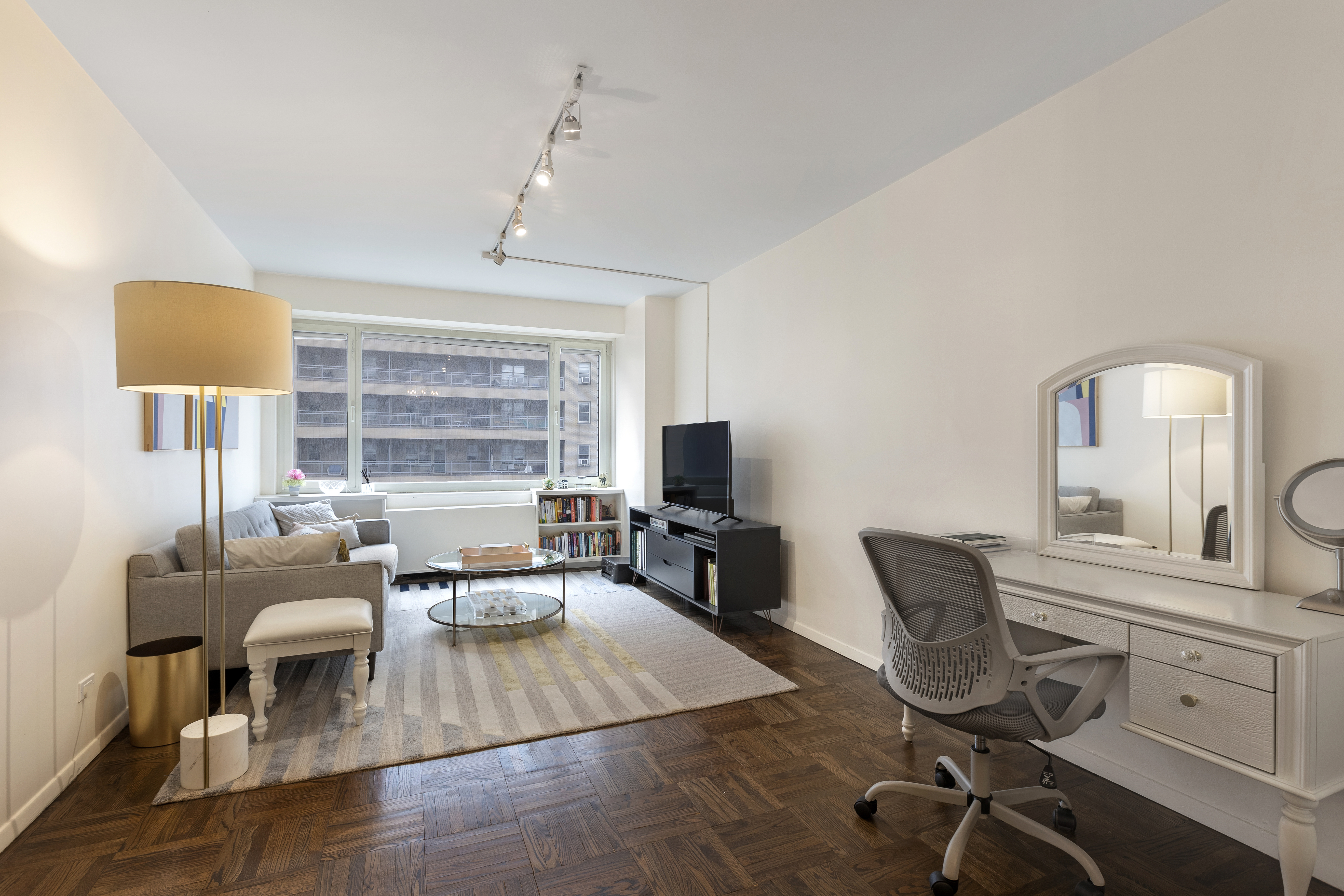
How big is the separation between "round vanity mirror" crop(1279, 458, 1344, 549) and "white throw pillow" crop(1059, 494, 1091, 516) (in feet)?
2.05

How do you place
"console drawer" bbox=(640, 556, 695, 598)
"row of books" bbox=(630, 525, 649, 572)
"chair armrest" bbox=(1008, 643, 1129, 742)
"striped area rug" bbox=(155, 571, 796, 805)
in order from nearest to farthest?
"chair armrest" bbox=(1008, 643, 1129, 742) < "striped area rug" bbox=(155, 571, 796, 805) < "console drawer" bbox=(640, 556, 695, 598) < "row of books" bbox=(630, 525, 649, 572)

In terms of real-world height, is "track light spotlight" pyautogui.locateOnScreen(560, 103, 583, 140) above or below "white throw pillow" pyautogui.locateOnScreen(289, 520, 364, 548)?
above

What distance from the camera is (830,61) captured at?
2344 millimetres

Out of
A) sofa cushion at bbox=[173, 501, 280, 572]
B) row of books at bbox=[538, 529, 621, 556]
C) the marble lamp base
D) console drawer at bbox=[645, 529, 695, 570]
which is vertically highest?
sofa cushion at bbox=[173, 501, 280, 572]

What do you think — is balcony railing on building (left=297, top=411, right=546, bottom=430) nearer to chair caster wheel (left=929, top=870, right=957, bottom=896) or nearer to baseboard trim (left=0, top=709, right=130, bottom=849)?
baseboard trim (left=0, top=709, right=130, bottom=849)

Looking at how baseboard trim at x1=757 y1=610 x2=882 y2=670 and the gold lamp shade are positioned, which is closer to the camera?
the gold lamp shade

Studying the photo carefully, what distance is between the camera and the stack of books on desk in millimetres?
2666

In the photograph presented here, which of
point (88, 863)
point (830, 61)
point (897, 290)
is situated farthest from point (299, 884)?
point (897, 290)

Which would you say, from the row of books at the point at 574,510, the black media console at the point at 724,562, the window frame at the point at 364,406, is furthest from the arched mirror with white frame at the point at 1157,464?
the window frame at the point at 364,406

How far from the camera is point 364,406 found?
5.95m

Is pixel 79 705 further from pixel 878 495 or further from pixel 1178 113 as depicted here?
pixel 1178 113

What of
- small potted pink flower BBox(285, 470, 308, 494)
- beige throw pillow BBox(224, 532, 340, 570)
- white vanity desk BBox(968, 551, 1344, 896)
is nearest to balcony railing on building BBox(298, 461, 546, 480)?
small potted pink flower BBox(285, 470, 308, 494)

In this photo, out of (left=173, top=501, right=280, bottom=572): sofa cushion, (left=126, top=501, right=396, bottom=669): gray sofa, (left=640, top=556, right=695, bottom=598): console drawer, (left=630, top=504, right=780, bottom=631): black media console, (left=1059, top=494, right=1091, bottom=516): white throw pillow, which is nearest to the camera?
(left=1059, top=494, right=1091, bottom=516): white throw pillow

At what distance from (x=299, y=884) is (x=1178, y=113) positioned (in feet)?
11.7
